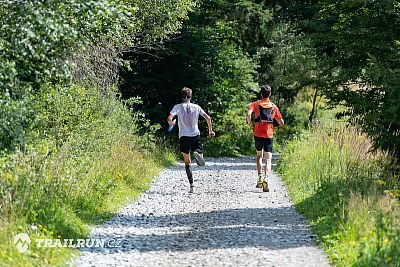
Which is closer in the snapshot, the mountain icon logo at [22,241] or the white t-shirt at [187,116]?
the mountain icon logo at [22,241]

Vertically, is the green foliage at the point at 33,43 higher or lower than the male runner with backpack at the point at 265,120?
higher

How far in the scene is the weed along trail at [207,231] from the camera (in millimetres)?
8680

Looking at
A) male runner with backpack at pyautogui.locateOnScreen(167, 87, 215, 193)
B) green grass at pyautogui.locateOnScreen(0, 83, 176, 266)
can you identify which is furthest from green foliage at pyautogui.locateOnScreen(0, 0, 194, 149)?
male runner with backpack at pyautogui.locateOnScreen(167, 87, 215, 193)

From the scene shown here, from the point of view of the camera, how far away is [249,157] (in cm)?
2911

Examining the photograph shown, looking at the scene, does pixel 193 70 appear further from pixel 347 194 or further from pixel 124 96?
pixel 347 194

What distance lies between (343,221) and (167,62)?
18928 mm

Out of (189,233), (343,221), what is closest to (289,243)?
(343,221)

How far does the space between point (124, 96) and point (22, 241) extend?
1966cm

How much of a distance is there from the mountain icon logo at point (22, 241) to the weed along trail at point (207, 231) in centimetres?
60

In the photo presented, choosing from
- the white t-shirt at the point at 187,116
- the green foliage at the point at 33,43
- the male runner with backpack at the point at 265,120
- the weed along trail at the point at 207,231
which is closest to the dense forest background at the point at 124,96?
the green foliage at the point at 33,43

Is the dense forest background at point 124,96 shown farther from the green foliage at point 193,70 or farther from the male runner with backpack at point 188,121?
the male runner with backpack at point 188,121

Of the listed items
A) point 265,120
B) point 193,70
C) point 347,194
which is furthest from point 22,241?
point 193,70

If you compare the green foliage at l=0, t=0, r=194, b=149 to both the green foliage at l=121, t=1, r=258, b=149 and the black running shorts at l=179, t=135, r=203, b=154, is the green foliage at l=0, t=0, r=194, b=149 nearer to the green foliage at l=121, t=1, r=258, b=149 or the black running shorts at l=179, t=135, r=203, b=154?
the black running shorts at l=179, t=135, r=203, b=154

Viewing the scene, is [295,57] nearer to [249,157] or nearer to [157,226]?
[249,157]
